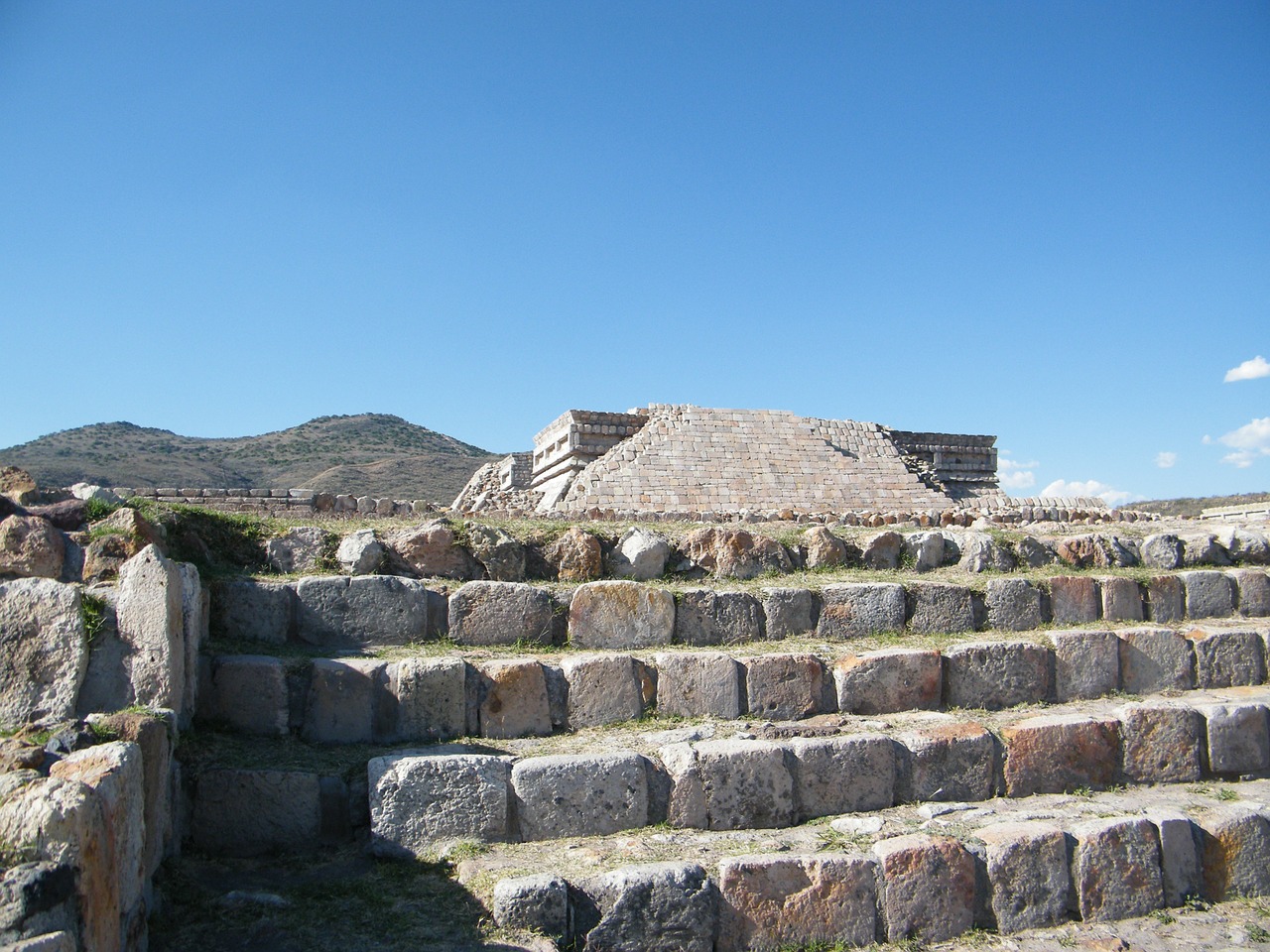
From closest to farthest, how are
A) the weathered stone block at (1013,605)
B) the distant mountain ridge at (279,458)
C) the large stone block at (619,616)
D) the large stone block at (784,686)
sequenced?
the large stone block at (784,686), the large stone block at (619,616), the weathered stone block at (1013,605), the distant mountain ridge at (279,458)

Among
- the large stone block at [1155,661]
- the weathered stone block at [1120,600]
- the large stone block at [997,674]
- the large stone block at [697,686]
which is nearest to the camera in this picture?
the large stone block at [697,686]

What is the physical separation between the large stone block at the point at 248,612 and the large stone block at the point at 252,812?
4.47ft

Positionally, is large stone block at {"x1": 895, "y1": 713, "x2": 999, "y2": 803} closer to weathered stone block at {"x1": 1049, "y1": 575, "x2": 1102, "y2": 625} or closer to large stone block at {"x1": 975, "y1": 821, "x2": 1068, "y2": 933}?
large stone block at {"x1": 975, "y1": 821, "x2": 1068, "y2": 933}

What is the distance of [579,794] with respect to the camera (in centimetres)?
539

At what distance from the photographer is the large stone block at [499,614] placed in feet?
22.5

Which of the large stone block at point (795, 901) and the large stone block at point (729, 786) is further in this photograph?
the large stone block at point (729, 786)

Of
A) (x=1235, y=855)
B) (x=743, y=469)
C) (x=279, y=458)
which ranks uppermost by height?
(x=279, y=458)

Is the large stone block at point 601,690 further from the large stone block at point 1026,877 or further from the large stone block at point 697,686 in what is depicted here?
the large stone block at point 1026,877

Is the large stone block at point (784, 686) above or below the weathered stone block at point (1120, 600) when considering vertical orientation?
below

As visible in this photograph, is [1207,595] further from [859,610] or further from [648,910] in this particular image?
[648,910]

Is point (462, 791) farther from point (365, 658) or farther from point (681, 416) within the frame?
point (681, 416)

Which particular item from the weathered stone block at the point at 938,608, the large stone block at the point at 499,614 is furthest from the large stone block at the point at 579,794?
the weathered stone block at the point at 938,608

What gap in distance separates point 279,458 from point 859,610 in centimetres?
4414

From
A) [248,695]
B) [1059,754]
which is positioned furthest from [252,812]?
[1059,754]
